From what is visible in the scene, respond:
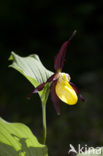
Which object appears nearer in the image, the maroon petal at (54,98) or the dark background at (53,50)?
the maroon petal at (54,98)

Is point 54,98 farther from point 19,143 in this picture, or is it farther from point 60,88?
point 19,143

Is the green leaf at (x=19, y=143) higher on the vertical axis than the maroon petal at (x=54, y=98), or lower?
lower

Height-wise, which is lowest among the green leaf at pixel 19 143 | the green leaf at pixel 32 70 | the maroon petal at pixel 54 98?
the green leaf at pixel 19 143

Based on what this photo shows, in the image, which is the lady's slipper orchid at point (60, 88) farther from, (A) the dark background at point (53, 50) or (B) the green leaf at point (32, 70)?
(A) the dark background at point (53, 50)

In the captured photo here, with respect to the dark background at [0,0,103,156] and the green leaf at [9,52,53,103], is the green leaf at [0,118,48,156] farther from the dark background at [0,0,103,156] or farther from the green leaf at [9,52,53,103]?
the dark background at [0,0,103,156]

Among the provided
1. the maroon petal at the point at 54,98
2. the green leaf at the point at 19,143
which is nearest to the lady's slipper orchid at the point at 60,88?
the maroon petal at the point at 54,98

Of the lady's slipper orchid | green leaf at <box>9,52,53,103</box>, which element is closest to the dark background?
green leaf at <box>9,52,53,103</box>
